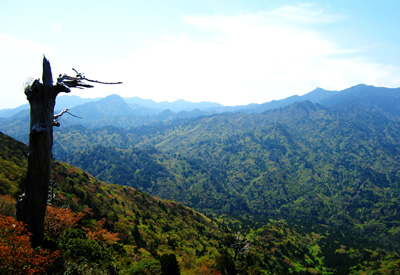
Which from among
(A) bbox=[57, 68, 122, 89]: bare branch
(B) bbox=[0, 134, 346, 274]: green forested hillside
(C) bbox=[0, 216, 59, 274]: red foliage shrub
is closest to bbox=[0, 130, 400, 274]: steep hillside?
(B) bbox=[0, 134, 346, 274]: green forested hillside

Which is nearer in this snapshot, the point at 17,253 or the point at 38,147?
the point at 38,147

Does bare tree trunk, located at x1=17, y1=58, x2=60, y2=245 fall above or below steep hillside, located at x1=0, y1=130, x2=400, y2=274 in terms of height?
above

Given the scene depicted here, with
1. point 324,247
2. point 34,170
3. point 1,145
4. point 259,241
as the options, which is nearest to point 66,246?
point 34,170

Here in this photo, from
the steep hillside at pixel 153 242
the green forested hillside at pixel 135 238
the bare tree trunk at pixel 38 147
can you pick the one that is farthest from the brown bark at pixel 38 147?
the steep hillside at pixel 153 242

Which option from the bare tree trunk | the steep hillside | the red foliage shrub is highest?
the bare tree trunk

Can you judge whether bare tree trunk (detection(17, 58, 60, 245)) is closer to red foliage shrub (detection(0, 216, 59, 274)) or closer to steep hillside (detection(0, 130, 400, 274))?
red foliage shrub (detection(0, 216, 59, 274))

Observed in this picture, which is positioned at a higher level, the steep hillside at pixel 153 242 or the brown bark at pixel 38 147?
the brown bark at pixel 38 147

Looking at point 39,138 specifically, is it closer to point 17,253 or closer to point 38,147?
point 38,147

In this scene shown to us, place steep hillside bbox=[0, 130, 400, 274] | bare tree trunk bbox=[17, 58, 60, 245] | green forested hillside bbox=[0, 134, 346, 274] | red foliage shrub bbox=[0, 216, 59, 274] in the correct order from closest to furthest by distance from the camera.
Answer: red foliage shrub bbox=[0, 216, 59, 274]
bare tree trunk bbox=[17, 58, 60, 245]
green forested hillside bbox=[0, 134, 346, 274]
steep hillside bbox=[0, 130, 400, 274]

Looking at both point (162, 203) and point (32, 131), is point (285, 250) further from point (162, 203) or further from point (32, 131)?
point (32, 131)

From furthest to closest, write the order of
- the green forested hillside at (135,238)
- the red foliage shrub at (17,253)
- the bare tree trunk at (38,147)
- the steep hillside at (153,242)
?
the steep hillside at (153,242), the green forested hillside at (135,238), the bare tree trunk at (38,147), the red foliage shrub at (17,253)

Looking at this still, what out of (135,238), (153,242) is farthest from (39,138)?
(153,242)

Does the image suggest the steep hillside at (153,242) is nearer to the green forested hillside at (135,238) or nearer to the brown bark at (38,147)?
the green forested hillside at (135,238)
